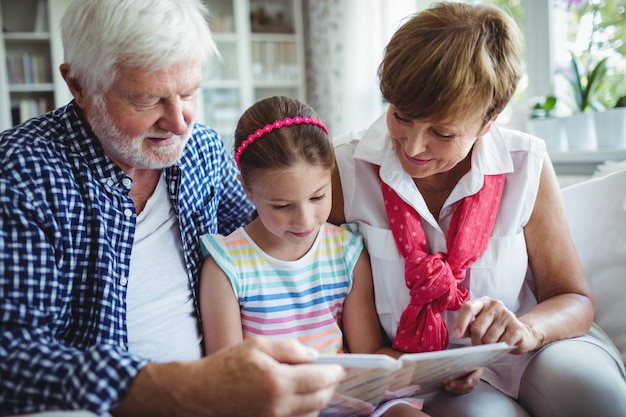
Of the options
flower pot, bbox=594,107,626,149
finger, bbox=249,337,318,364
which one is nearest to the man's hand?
finger, bbox=249,337,318,364

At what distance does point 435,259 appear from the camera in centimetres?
135

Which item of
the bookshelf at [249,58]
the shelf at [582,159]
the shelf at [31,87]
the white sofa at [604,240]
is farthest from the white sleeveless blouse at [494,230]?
the shelf at [31,87]

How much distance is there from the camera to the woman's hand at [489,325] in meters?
1.16

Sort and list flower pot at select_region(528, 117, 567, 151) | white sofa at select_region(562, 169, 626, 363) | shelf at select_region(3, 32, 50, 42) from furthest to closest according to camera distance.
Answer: shelf at select_region(3, 32, 50, 42)
flower pot at select_region(528, 117, 567, 151)
white sofa at select_region(562, 169, 626, 363)

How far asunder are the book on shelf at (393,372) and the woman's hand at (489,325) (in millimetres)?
55

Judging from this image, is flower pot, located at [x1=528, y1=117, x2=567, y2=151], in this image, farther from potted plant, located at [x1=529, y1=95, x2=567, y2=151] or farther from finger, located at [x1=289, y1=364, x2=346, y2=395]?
finger, located at [x1=289, y1=364, x2=346, y2=395]

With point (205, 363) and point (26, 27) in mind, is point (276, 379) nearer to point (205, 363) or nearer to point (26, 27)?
point (205, 363)

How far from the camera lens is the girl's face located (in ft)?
4.20

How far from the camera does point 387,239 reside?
4.75ft

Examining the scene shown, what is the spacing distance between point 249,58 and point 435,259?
427 cm

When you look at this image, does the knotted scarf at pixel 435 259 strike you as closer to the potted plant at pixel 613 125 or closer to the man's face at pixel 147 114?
the man's face at pixel 147 114

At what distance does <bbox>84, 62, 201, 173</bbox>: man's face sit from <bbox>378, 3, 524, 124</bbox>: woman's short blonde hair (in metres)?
0.45

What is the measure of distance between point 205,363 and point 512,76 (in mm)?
889

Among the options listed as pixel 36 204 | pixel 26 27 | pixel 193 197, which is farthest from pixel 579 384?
pixel 26 27
